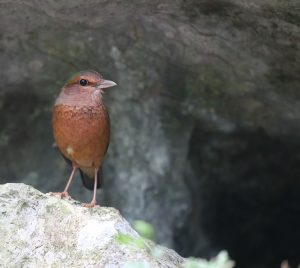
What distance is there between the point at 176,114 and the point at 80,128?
111 cm

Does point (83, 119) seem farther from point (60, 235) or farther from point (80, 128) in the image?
point (60, 235)

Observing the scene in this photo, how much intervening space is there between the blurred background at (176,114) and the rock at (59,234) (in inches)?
57.6

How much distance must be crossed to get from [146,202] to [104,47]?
1.27 meters

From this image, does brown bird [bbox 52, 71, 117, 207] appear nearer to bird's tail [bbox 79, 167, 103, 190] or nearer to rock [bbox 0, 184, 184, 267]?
bird's tail [bbox 79, 167, 103, 190]

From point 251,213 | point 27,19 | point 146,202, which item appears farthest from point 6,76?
point 251,213

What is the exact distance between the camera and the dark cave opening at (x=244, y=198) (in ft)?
19.6

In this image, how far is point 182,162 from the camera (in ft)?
19.3

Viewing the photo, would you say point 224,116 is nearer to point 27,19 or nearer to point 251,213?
point 251,213

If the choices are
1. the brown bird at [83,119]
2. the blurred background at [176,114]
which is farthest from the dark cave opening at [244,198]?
the brown bird at [83,119]

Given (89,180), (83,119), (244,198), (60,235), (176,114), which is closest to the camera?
(60,235)

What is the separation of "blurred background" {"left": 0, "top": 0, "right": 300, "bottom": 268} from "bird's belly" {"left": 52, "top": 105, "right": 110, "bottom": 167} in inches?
26.4

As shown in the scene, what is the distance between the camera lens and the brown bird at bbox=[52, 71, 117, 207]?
491 centimetres

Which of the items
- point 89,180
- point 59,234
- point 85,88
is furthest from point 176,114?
point 59,234

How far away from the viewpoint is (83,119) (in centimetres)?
491
